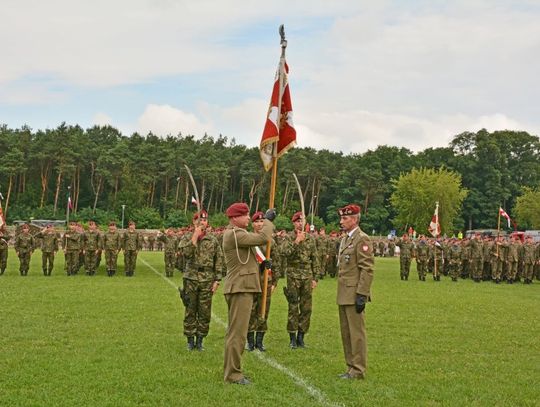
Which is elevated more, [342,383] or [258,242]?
[258,242]

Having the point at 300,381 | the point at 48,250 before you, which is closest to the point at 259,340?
the point at 300,381

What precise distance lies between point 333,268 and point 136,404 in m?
22.2

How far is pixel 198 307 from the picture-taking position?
32.3ft

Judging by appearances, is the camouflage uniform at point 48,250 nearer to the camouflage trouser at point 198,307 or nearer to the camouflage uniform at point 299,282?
the camouflage trouser at point 198,307

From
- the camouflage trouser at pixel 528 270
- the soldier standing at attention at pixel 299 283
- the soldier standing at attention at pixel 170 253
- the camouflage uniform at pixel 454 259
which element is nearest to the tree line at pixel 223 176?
the camouflage uniform at pixel 454 259

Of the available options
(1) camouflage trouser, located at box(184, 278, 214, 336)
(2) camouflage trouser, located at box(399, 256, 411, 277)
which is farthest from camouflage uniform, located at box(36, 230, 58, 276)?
(1) camouflage trouser, located at box(184, 278, 214, 336)

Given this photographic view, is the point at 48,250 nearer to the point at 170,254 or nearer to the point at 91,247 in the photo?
the point at 91,247

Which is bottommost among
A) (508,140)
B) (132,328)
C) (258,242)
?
(132,328)

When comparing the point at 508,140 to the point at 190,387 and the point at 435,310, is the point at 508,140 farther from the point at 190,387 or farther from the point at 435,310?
the point at 190,387

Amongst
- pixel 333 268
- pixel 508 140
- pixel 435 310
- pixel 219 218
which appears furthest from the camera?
pixel 508 140

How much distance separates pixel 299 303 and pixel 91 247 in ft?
52.0

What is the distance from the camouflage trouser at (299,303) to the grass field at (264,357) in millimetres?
450

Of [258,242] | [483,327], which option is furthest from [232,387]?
[483,327]

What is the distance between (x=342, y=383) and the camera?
776 centimetres
